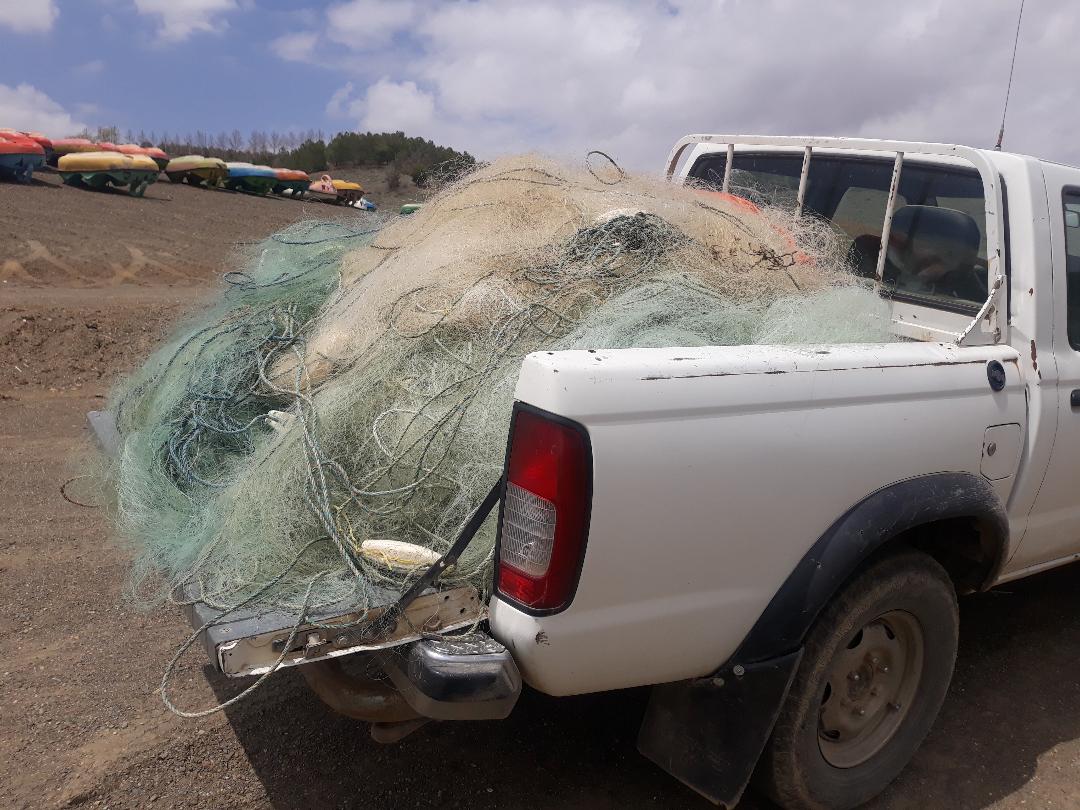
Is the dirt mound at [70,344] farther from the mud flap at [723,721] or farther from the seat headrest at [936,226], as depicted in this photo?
the mud flap at [723,721]

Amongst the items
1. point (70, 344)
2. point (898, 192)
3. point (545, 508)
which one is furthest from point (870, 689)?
point (70, 344)

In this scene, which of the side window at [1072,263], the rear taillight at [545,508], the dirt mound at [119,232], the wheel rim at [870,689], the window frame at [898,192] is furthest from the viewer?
the dirt mound at [119,232]

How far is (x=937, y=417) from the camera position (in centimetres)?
262

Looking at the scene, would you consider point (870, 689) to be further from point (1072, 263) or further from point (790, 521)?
point (1072, 263)

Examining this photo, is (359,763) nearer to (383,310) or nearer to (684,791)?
(684,791)

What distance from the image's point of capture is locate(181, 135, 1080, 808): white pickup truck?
2078 millimetres

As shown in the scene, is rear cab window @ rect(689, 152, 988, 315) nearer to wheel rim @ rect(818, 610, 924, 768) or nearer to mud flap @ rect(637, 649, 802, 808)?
A: wheel rim @ rect(818, 610, 924, 768)

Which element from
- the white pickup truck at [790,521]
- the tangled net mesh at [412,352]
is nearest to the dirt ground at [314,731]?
the white pickup truck at [790,521]

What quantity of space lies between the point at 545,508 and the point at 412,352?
1067mm

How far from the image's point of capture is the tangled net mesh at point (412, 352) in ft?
8.11

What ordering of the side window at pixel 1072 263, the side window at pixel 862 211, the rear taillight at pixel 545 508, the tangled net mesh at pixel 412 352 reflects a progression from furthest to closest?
1. the side window at pixel 862 211
2. the side window at pixel 1072 263
3. the tangled net mesh at pixel 412 352
4. the rear taillight at pixel 545 508

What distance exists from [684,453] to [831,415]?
501 millimetres

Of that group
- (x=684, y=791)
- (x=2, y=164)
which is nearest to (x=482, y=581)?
(x=684, y=791)

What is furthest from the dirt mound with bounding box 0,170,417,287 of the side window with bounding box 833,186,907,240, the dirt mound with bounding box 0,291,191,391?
the side window with bounding box 833,186,907,240
